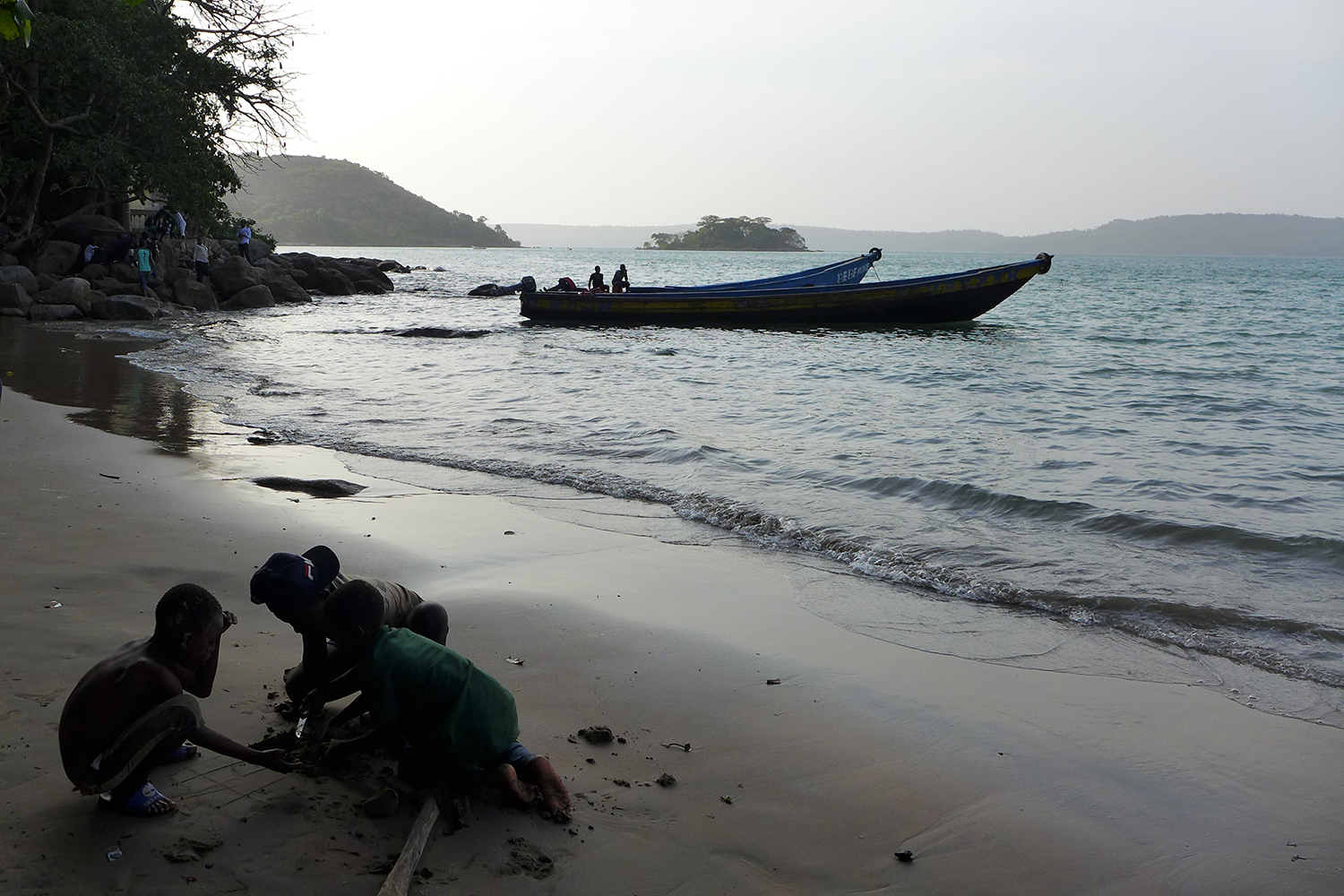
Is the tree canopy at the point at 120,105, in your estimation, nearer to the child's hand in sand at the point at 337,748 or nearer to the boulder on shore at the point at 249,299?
the boulder on shore at the point at 249,299

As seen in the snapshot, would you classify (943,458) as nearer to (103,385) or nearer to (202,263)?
(103,385)

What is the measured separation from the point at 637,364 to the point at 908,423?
7.70 meters

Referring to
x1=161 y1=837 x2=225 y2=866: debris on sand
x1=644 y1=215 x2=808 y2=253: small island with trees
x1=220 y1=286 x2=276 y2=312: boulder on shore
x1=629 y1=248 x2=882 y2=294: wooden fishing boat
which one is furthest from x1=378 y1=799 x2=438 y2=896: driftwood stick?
x1=644 y1=215 x2=808 y2=253: small island with trees

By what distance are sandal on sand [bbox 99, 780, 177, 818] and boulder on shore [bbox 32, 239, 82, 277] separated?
24747 mm

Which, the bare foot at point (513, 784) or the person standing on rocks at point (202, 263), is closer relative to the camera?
the bare foot at point (513, 784)

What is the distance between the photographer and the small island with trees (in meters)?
166

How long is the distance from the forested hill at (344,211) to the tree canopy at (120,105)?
11655 cm

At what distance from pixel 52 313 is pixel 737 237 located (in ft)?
507

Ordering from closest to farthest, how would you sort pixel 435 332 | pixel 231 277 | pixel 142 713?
1. pixel 142 713
2. pixel 435 332
3. pixel 231 277

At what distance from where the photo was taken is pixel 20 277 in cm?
2064

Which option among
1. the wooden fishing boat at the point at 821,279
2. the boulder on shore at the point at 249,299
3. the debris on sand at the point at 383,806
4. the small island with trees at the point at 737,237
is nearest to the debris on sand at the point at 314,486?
the debris on sand at the point at 383,806

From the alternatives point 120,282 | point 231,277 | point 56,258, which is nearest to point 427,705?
point 120,282

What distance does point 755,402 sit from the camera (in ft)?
45.2

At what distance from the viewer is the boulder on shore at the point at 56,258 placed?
23125mm
